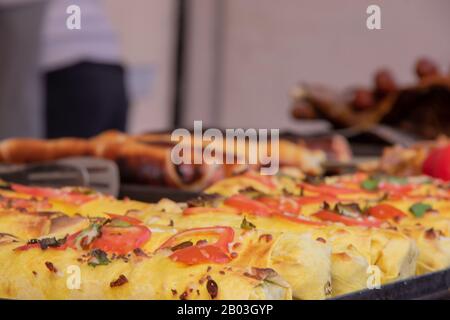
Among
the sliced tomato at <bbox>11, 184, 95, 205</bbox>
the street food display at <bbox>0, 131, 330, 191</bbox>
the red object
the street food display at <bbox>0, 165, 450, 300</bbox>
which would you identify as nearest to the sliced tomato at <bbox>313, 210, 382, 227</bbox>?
the street food display at <bbox>0, 165, 450, 300</bbox>

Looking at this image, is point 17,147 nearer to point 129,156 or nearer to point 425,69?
point 129,156

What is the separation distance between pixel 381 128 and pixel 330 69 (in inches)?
99.4

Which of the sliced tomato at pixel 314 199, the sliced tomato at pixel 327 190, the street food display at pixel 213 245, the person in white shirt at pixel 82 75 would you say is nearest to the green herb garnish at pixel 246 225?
the street food display at pixel 213 245

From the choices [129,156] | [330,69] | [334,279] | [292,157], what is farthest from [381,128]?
[330,69]

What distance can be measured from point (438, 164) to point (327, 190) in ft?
1.69

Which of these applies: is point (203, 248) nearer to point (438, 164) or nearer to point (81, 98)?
point (438, 164)

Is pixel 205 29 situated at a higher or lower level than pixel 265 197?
higher

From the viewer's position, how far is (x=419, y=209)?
127 cm

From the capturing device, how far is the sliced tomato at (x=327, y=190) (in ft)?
4.54

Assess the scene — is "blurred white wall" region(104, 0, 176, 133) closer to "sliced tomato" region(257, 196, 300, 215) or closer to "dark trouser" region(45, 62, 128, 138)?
"dark trouser" region(45, 62, 128, 138)

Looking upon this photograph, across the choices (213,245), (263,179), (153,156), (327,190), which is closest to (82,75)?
(153,156)

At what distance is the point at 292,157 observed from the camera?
6.85 feet

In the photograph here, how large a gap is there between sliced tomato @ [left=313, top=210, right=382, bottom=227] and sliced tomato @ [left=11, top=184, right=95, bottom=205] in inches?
13.7

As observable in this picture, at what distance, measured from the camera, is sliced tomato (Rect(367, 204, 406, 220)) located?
1.25 m
